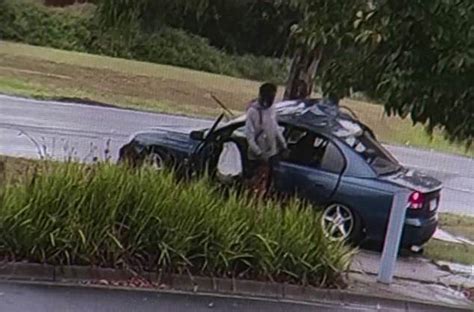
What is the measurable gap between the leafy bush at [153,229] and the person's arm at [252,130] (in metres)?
1.23

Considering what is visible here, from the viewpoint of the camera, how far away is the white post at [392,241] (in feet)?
29.4

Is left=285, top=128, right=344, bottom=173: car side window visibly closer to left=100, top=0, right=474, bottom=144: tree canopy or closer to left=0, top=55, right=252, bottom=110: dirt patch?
left=0, top=55, right=252, bottom=110: dirt patch

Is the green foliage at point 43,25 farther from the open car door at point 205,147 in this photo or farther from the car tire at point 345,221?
the car tire at point 345,221

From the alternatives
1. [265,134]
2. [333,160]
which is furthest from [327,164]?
[265,134]

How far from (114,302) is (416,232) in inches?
150

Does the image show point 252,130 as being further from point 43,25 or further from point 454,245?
point 454,245

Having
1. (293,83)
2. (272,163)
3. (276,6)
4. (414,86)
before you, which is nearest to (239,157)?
(272,163)

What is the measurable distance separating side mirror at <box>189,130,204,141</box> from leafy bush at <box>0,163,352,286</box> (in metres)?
1.41

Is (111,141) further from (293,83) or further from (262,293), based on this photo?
(262,293)

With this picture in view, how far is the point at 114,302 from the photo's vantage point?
712 cm

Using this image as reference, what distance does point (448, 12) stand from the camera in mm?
5145

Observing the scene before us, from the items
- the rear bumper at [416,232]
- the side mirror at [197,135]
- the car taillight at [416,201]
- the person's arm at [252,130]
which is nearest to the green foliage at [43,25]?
the side mirror at [197,135]

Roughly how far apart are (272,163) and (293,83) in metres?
0.89

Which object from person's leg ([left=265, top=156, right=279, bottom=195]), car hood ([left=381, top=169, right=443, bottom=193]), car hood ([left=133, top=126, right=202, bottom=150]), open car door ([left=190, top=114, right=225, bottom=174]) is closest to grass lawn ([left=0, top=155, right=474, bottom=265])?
car hood ([left=381, top=169, right=443, bottom=193])
